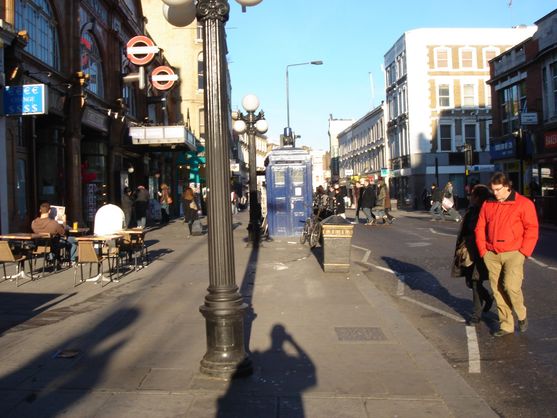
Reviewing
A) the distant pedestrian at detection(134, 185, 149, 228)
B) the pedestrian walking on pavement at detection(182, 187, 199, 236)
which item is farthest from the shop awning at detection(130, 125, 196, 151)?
the pedestrian walking on pavement at detection(182, 187, 199, 236)

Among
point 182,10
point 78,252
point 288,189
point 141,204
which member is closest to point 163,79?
point 141,204

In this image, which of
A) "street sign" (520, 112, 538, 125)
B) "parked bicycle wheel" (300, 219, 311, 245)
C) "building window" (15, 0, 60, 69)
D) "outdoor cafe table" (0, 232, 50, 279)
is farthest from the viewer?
"street sign" (520, 112, 538, 125)

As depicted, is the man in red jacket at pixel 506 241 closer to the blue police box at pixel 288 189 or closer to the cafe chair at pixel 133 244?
the cafe chair at pixel 133 244

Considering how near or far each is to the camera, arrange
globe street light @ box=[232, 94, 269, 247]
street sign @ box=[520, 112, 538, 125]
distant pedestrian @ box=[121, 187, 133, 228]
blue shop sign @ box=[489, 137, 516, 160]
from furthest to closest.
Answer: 1. blue shop sign @ box=[489, 137, 516, 160]
2. street sign @ box=[520, 112, 538, 125]
3. distant pedestrian @ box=[121, 187, 133, 228]
4. globe street light @ box=[232, 94, 269, 247]

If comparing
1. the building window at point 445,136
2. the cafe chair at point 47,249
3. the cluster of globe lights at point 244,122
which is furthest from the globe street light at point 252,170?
the building window at point 445,136

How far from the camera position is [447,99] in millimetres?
51094

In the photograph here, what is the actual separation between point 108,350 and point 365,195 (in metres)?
19.3

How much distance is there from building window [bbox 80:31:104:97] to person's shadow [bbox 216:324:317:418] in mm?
17446

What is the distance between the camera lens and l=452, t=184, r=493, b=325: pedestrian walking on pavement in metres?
6.91

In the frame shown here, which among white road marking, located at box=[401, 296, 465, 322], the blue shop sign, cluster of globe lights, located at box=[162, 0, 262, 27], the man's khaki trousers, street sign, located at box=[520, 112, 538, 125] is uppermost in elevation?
street sign, located at box=[520, 112, 538, 125]

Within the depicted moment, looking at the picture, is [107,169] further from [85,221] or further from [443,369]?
[443,369]

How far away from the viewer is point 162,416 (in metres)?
4.23

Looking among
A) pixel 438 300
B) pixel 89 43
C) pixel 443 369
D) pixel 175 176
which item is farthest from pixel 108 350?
pixel 175 176

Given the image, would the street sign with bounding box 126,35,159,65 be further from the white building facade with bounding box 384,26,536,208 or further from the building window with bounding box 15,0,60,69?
the white building facade with bounding box 384,26,536,208
